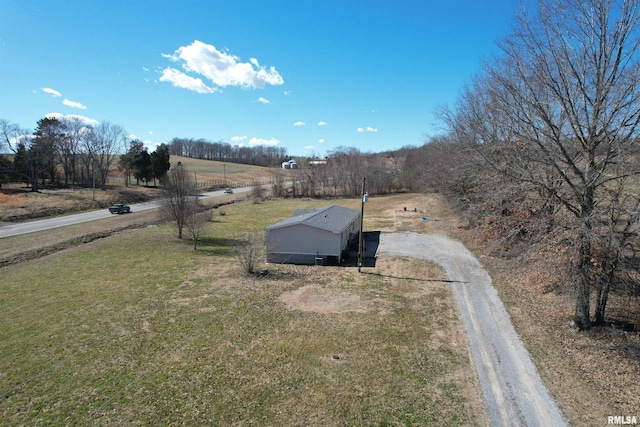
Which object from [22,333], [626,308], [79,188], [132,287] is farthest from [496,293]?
[79,188]

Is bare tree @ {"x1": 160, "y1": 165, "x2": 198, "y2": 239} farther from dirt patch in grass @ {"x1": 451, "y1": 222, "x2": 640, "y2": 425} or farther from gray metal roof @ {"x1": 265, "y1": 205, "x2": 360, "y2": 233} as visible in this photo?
dirt patch in grass @ {"x1": 451, "y1": 222, "x2": 640, "y2": 425}

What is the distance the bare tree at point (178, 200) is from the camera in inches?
1025

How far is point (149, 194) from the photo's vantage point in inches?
2104

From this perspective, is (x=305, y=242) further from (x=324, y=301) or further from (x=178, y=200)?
(x=178, y=200)

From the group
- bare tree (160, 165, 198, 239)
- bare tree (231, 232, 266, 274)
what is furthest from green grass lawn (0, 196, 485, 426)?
bare tree (160, 165, 198, 239)

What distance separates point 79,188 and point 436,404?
2228 inches

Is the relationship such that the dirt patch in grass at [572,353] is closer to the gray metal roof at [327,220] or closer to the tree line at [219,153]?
the gray metal roof at [327,220]

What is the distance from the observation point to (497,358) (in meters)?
10.4

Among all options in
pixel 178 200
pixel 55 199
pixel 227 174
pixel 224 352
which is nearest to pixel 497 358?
pixel 224 352

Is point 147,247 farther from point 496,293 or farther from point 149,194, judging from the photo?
point 149,194

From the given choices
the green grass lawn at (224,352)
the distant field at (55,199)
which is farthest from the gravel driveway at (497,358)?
the distant field at (55,199)

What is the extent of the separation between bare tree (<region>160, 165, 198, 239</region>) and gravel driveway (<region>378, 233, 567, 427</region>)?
1934 cm

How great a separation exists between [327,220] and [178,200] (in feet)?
39.8

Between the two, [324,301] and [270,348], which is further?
[324,301]
